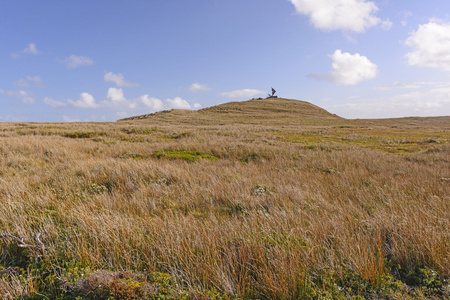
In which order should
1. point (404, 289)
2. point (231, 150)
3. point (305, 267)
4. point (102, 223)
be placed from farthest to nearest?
point (231, 150) → point (102, 223) → point (305, 267) → point (404, 289)

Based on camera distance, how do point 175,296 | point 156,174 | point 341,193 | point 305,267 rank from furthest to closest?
1. point 156,174
2. point 341,193
3. point 305,267
4. point 175,296

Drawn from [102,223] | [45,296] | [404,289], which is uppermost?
[102,223]

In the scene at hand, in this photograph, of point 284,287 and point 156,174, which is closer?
point 284,287

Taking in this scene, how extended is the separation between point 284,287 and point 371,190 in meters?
5.10

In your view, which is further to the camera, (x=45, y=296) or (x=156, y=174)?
(x=156, y=174)

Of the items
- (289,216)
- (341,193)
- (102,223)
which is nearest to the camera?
(102,223)

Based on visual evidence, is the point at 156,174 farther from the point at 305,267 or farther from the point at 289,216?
the point at 305,267

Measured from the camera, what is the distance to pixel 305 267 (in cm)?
252

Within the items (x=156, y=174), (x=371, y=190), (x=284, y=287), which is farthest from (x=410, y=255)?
(x=156, y=174)

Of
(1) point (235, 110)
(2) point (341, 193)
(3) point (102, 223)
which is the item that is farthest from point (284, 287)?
(1) point (235, 110)

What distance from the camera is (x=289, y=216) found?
12.5 ft

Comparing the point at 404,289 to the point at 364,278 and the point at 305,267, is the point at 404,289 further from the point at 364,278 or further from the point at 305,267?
the point at 305,267

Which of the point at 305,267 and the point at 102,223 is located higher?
the point at 102,223

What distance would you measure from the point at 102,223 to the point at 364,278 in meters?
3.47
